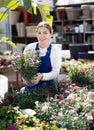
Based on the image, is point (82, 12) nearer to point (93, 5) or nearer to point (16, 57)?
point (93, 5)

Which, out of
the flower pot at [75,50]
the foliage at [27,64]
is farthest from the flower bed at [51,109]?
the flower pot at [75,50]

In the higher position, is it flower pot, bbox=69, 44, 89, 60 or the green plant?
the green plant

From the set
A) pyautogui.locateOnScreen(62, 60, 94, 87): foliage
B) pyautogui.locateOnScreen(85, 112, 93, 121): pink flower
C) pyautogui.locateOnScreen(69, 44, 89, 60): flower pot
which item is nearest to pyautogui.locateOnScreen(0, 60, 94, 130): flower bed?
pyautogui.locateOnScreen(85, 112, 93, 121): pink flower

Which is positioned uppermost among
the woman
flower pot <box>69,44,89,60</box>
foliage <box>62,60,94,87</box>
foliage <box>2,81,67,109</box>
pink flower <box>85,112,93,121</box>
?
the woman

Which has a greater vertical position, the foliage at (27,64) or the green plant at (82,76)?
the foliage at (27,64)

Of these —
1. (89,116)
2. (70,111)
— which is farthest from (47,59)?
(89,116)

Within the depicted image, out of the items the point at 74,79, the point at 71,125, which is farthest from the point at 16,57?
the point at 71,125

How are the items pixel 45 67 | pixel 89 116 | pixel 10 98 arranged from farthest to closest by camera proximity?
pixel 45 67 < pixel 10 98 < pixel 89 116

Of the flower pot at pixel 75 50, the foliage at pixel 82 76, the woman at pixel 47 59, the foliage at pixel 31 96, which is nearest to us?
the foliage at pixel 31 96

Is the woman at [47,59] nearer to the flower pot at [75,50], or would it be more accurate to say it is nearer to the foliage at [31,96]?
the foliage at [31,96]

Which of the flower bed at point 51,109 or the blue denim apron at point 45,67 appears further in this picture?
the blue denim apron at point 45,67

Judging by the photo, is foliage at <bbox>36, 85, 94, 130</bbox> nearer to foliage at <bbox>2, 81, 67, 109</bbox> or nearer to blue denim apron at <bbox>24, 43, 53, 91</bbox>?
foliage at <bbox>2, 81, 67, 109</bbox>

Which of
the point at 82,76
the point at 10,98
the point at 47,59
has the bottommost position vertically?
the point at 82,76

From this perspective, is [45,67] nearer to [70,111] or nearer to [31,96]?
[31,96]
